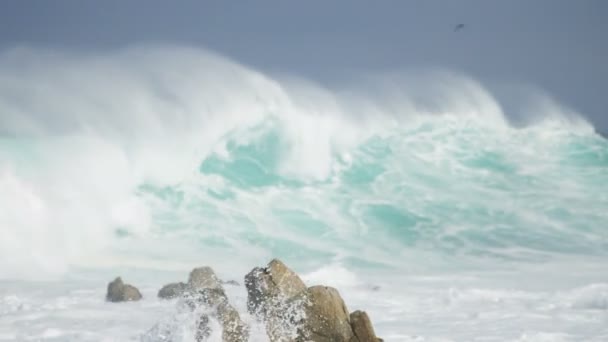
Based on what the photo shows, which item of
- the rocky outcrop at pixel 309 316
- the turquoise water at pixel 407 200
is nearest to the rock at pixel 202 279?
the rocky outcrop at pixel 309 316

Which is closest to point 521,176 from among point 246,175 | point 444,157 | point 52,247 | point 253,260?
point 444,157

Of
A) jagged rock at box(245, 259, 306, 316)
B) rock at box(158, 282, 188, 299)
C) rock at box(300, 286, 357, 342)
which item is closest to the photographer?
rock at box(300, 286, 357, 342)

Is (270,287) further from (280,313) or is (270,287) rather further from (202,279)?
(202,279)

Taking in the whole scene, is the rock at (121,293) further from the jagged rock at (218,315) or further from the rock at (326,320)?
the rock at (326,320)

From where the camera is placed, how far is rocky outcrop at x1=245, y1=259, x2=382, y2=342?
627cm

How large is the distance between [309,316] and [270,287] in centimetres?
62

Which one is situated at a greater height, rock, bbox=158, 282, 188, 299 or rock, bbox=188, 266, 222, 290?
rock, bbox=158, 282, 188, 299

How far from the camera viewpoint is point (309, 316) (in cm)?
634

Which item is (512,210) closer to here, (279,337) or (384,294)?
(384,294)

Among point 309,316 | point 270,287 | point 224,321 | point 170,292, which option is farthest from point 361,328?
point 170,292

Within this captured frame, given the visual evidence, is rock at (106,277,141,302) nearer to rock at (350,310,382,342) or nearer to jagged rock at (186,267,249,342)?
jagged rock at (186,267,249,342)

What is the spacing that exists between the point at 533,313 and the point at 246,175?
14624 mm

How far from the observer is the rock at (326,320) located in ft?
20.5

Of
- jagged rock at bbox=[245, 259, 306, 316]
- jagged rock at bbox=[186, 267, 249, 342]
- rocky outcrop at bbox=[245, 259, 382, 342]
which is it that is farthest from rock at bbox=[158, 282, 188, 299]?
rocky outcrop at bbox=[245, 259, 382, 342]
